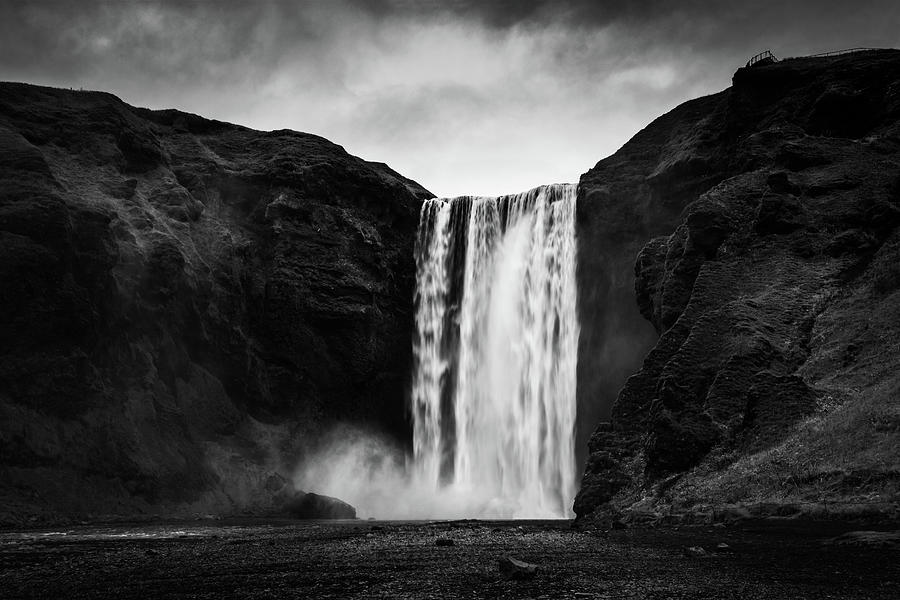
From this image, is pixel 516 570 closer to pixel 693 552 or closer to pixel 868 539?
pixel 693 552

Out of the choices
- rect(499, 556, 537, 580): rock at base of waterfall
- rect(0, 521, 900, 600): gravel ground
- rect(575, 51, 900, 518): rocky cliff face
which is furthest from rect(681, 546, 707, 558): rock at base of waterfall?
rect(575, 51, 900, 518): rocky cliff face

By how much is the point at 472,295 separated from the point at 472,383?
26.3 ft

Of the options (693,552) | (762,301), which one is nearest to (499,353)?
(762,301)

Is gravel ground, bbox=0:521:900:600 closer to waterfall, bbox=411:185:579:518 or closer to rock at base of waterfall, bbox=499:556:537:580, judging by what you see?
rock at base of waterfall, bbox=499:556:537:580

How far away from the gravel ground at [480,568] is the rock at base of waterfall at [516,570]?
0.69ft

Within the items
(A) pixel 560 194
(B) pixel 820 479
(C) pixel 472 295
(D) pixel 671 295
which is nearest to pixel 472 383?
(C) pixel 472 295

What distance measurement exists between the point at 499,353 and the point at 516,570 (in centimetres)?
4642

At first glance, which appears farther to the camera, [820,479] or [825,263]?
[825,263]

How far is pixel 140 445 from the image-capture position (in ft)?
165

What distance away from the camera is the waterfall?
55062 millimetres

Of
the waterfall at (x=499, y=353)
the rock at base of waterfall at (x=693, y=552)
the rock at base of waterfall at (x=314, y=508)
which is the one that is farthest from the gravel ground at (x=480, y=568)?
the waterfall at (x=499, y=353)

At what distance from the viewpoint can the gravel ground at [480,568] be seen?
40.4 ft

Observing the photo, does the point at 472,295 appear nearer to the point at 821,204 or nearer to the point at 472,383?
the point at 472,383

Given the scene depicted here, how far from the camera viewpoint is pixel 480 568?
1558 cm
